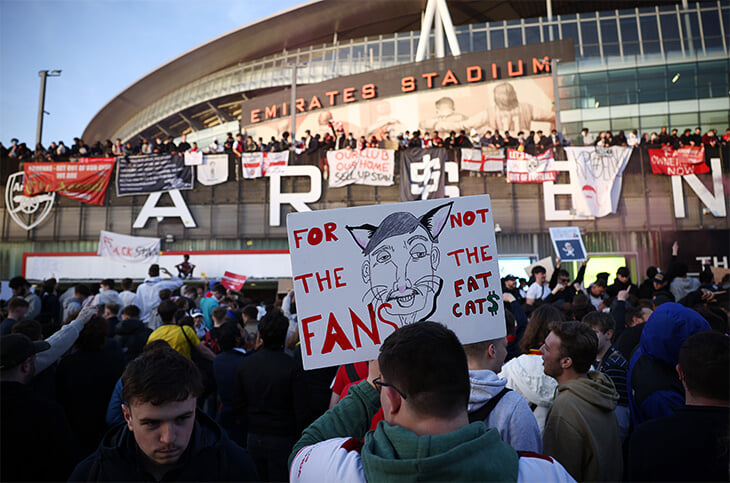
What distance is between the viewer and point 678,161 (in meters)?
18.9

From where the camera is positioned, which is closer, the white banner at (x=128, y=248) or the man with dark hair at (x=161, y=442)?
the man with dark hair at (x=161, y=442)

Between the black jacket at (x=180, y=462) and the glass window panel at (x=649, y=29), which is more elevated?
the glass window panel at (x=649, y=29)

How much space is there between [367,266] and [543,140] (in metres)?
17.8

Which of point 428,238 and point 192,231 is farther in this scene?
point 192,231

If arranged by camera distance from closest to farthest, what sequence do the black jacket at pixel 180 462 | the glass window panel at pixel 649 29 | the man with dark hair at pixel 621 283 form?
1. the black jacket at pixel 180 462
2. the man with dark hair at pixel 621 283
3. the glass window panel at pixel 649 29

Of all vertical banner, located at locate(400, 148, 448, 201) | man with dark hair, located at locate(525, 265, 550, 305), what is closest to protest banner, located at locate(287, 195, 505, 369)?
man with dark hair, located at locate(525, 265, 550, 305)

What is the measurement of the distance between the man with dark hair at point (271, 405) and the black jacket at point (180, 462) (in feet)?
6.56

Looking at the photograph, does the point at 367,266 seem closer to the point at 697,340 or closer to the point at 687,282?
the point at 697,340

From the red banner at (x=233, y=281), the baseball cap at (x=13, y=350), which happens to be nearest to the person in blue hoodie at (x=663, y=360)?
the baseball cap at (x=13, y=350)

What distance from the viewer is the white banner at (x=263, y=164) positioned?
1983 cm

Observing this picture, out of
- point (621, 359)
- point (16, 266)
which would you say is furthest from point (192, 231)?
point (621, 359)

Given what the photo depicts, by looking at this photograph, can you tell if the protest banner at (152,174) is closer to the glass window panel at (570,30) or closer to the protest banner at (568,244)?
the protest banner at (568,244)

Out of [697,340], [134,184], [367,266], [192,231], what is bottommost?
[697,340]

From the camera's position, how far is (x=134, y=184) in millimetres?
20047
